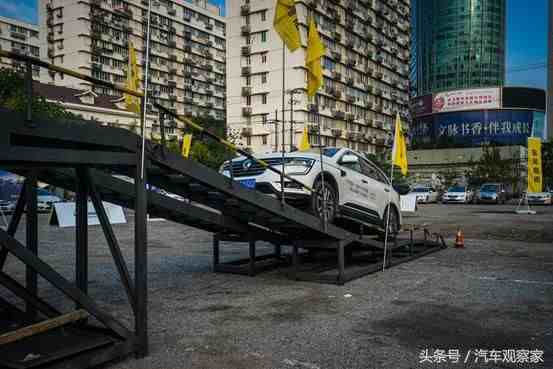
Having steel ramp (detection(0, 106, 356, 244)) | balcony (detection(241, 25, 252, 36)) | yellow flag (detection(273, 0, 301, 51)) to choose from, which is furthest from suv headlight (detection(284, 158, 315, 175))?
balcony (detection(241, 25, 252, 36))

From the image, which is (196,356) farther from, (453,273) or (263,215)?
(453,273)

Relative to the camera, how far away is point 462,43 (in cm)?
12419

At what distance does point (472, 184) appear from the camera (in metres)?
52.6

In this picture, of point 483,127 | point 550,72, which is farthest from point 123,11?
point 550,72

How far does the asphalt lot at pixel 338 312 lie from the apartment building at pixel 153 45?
6274 centimetres

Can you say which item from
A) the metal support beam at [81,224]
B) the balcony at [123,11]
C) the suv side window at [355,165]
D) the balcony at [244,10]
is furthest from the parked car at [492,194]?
the balcony at [123,11]

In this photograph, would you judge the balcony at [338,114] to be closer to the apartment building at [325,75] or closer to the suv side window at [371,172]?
the apartment building at [325,75]

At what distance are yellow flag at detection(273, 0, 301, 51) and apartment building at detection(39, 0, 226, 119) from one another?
62832 millimetres

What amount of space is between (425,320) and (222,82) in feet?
305

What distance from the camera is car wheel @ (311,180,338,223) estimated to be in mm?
8031

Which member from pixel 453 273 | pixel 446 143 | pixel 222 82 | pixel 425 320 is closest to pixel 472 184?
pixel 446 143

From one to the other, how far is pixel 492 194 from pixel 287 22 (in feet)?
106

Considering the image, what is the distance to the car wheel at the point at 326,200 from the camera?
8031mm

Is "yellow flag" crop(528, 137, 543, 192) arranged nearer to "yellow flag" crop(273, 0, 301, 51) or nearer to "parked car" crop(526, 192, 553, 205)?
"parked car" crop(526, 192, 553, 205)
